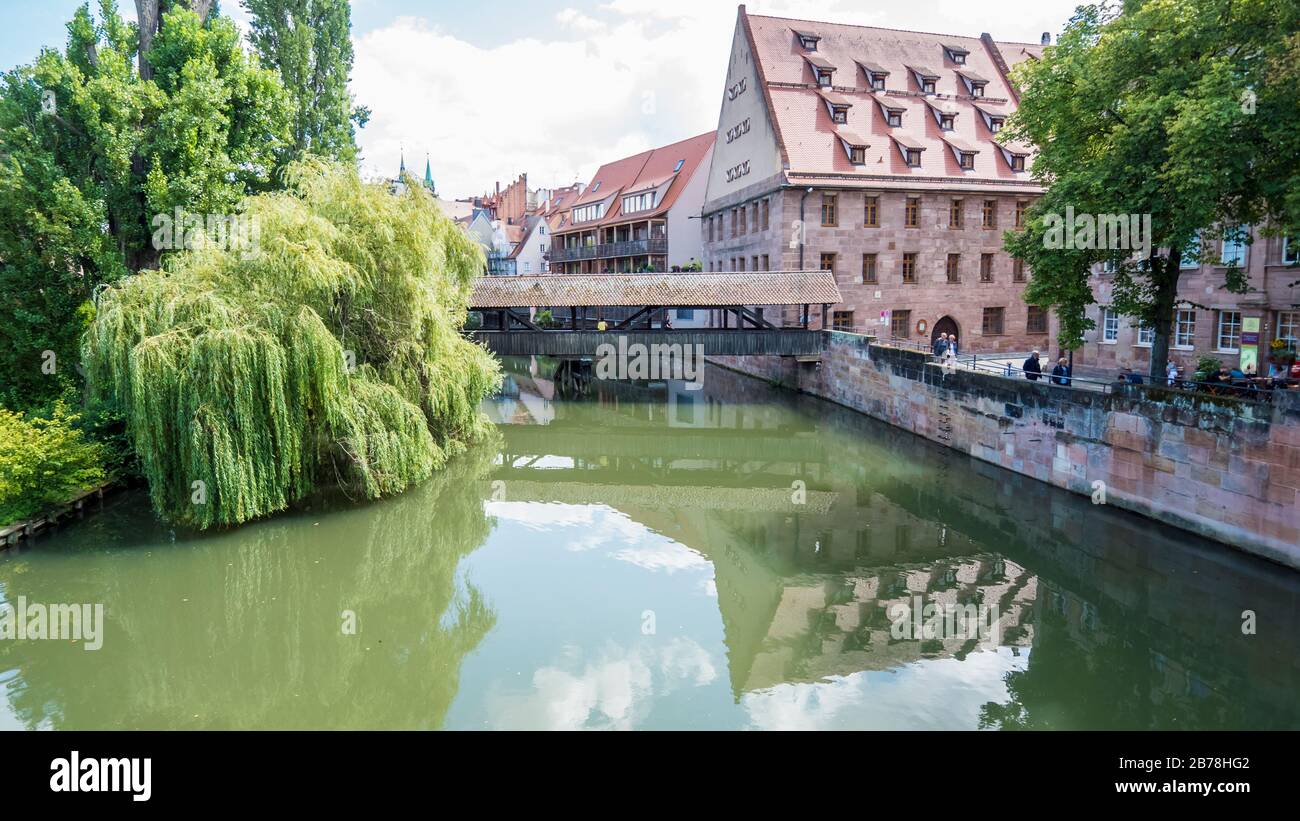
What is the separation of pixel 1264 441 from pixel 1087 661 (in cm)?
501

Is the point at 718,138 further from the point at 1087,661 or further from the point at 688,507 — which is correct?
the point at 1087,661

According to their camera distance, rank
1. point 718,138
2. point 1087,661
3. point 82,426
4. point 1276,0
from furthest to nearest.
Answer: point 718,138
point 82,426
point 1276,0
point 1087,661

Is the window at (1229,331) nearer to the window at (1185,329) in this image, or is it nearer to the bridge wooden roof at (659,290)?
the window at (1185,329)

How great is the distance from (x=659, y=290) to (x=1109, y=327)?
41.4 feet

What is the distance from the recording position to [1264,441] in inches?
474

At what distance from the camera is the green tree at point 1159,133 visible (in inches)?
466

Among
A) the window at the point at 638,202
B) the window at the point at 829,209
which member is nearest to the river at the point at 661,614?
the window at the point at 829,209

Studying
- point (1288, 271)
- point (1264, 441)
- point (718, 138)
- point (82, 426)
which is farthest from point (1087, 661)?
point (718, 138)

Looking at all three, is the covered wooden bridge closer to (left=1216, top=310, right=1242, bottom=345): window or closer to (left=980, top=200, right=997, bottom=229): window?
(left=980, top=200, right=997, bottom=229): window

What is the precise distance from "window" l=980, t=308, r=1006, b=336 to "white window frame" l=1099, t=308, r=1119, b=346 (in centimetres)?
1014

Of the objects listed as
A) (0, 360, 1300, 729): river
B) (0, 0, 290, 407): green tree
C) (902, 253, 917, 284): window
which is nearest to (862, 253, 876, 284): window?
(902, 253, 917, 284): window

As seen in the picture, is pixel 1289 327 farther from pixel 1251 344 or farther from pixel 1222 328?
pixel 1222 328

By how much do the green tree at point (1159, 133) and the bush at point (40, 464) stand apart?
16754mm

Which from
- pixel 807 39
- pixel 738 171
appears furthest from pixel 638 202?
pixel 807 39
